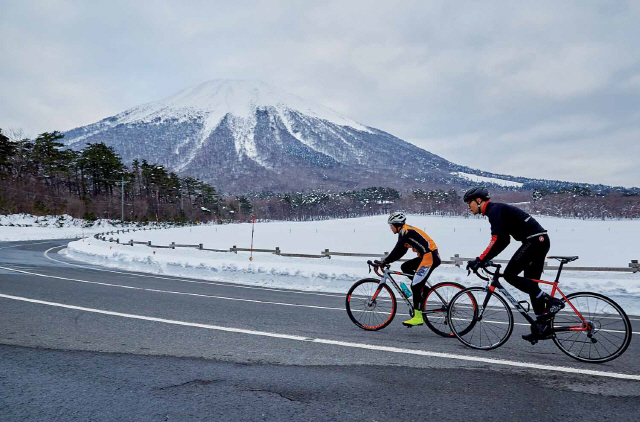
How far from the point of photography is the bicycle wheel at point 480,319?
5.13m

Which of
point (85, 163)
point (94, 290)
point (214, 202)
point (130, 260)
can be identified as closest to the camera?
point (94, 290)

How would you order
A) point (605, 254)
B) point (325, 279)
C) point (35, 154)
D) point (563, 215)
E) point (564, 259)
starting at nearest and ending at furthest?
1. point (564, 259)
2. point (325, 279)
3. point (605, 254)
4. point (35, 154)
5. point (563, 215)

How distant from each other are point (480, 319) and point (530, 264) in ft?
3.15

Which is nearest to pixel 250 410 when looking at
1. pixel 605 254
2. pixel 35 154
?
pixel 605 254

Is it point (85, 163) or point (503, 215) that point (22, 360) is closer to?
point (503, 215)

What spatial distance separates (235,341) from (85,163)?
271 ft

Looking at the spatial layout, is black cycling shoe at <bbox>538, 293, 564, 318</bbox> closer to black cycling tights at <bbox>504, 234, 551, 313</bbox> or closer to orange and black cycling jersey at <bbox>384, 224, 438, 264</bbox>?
black cycling tights at <bbox>504, 234, 551, 313</bbox>

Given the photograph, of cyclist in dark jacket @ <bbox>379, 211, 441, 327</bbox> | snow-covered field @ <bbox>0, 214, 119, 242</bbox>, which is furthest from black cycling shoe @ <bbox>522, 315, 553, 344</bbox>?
snow-covered field @ <bbox>0, 214, 119, 242</bbox>

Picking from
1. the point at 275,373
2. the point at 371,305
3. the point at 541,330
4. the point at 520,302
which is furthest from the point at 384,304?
the point at 275,373

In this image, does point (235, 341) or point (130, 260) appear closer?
point (235, 341)

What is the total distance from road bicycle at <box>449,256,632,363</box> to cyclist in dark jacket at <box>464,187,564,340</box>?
97mm

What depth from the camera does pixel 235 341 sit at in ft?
17.2

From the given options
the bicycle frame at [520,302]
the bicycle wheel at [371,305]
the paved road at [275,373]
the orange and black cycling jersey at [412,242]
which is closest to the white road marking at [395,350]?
the paved road at [275,373]

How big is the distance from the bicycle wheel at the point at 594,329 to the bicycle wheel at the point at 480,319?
583 millimetres
